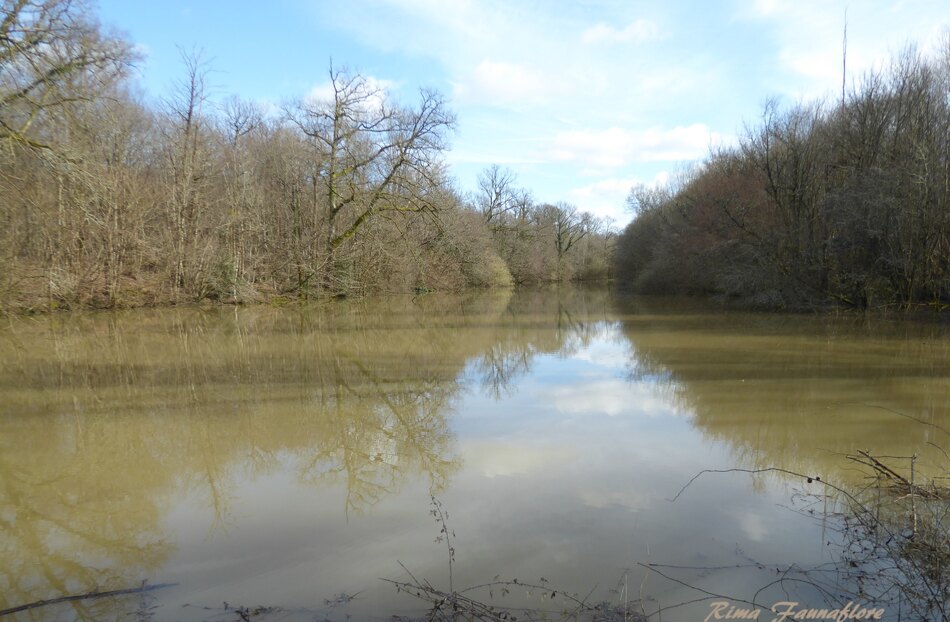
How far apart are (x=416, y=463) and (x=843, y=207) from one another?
1801cm

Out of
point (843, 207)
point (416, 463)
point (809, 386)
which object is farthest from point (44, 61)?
point (843, 207)

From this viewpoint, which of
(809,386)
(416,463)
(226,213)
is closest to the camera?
(416,463)

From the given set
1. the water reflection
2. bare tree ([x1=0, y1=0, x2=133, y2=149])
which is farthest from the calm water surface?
bare tree ([x1=0, y1=0, x2=133, y2=149])

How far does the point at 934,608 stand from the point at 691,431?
11.4ft

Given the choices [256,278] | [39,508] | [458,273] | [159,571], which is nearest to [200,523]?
[159,571]

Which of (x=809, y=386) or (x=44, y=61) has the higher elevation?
(x=44, y=61)

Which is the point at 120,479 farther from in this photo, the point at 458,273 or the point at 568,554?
the point at 458,273

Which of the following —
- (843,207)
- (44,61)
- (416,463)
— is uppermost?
(44,61)

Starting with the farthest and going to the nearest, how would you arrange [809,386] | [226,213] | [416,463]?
[226,213]
[809,386]
[416,463]

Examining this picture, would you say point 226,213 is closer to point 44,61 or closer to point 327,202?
point 327,202

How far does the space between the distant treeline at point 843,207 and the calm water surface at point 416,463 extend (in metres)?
6.55

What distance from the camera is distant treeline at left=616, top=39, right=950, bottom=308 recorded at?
16.8 m

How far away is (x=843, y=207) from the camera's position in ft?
58.5

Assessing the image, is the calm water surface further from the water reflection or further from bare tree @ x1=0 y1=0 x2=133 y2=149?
bare tree @ x1=0 y1=0 x2=133 y2=149
